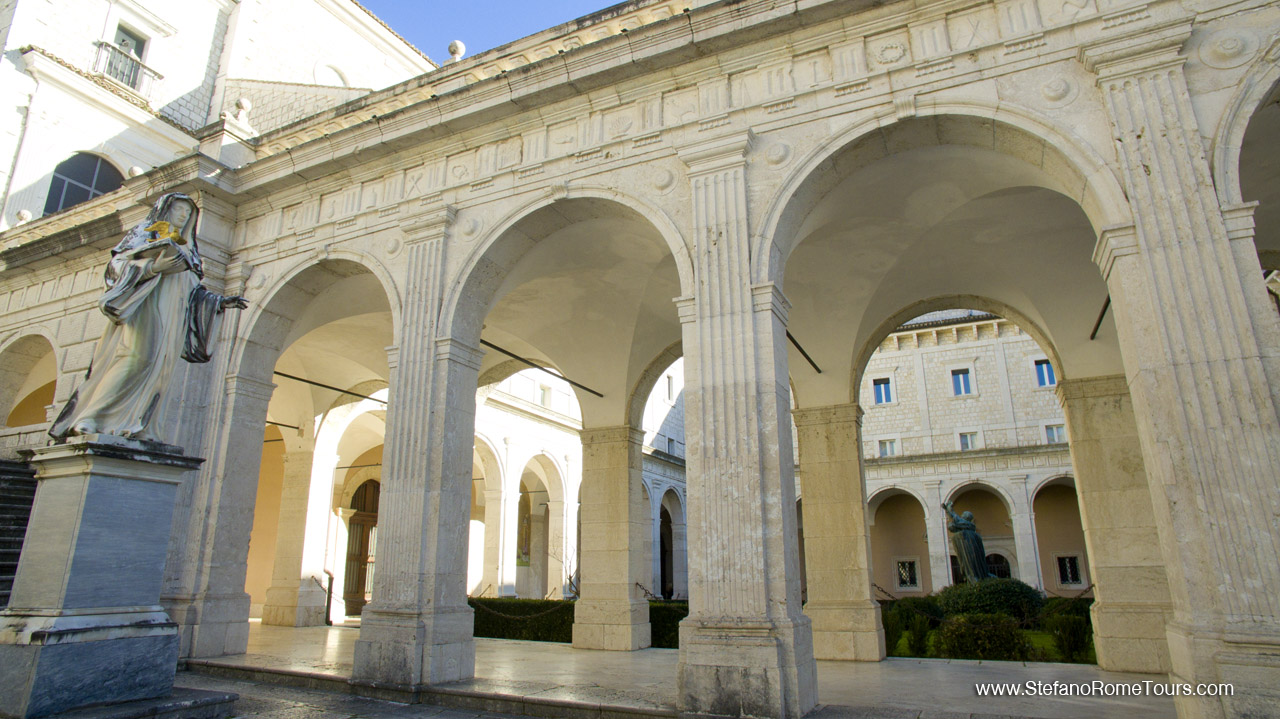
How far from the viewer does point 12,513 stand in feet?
36.9

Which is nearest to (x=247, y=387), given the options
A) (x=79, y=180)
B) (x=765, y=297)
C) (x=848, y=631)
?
(x=765, y=297)

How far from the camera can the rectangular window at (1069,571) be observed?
2716 cm

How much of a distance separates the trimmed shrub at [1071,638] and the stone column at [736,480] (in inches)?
219

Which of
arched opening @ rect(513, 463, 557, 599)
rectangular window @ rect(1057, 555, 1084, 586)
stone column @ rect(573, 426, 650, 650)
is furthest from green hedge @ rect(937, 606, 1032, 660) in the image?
rectangular window @ rect(1057, 555, 1084, 586)

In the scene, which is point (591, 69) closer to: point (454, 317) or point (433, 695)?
point (454, 317)

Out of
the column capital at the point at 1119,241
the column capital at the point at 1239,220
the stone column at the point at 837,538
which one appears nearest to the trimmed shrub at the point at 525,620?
the stone column at the point at 837,538

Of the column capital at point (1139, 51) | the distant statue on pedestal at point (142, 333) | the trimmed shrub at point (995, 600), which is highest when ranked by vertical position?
the column capital at point (1139, 51)

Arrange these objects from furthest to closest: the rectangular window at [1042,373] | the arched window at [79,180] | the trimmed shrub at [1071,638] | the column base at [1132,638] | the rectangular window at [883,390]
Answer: the rectangular window at [883,390] → the rectangular window at [1042,373] → the arched window at [79,180] → the trimmed shrub at [1071,638] → the column base at [1132,638]

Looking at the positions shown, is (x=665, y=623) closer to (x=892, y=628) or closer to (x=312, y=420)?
(x=892, y=628)

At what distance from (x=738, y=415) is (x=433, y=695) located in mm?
4307

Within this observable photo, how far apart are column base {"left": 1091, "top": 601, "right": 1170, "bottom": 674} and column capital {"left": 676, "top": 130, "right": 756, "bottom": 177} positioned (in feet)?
23.7

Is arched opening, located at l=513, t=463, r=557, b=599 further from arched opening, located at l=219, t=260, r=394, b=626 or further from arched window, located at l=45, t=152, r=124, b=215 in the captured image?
arched window, located at l=45, t=152, r=124, b=215

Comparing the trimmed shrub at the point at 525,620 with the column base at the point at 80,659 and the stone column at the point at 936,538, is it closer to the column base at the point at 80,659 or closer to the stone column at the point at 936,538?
the column base at the point at 80,659

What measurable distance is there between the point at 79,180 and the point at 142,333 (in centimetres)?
1698
